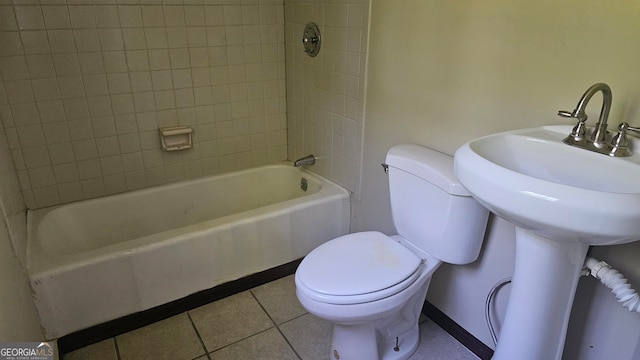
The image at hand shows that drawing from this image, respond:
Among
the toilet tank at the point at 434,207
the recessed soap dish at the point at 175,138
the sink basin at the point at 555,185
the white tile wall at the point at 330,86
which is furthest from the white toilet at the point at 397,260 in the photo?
the recessed soap dish at the point at 175,138

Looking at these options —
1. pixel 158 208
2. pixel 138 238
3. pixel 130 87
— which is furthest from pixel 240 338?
pixel 130 87

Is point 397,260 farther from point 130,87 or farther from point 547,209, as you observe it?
point 130,87

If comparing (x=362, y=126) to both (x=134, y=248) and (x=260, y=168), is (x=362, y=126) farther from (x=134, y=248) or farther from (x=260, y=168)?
(x=134, y=248)

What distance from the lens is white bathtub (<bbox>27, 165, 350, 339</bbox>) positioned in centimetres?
167

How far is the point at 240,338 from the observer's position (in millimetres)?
1796

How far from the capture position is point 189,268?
1.89 meters

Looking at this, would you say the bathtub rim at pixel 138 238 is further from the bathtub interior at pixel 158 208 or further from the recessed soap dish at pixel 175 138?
the recessed soap dish at pixel 175 138

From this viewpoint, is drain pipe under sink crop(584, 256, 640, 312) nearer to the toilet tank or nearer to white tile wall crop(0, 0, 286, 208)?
the toilet tank

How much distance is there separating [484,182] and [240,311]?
136 cm

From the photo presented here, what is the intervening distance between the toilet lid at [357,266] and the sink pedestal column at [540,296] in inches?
14.2

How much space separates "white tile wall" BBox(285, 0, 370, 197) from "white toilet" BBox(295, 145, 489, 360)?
19.7 inches

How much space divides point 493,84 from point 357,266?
2.57ft

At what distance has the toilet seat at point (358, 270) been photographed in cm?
137

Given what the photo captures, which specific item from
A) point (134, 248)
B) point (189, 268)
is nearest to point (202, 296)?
point (189, 268)
